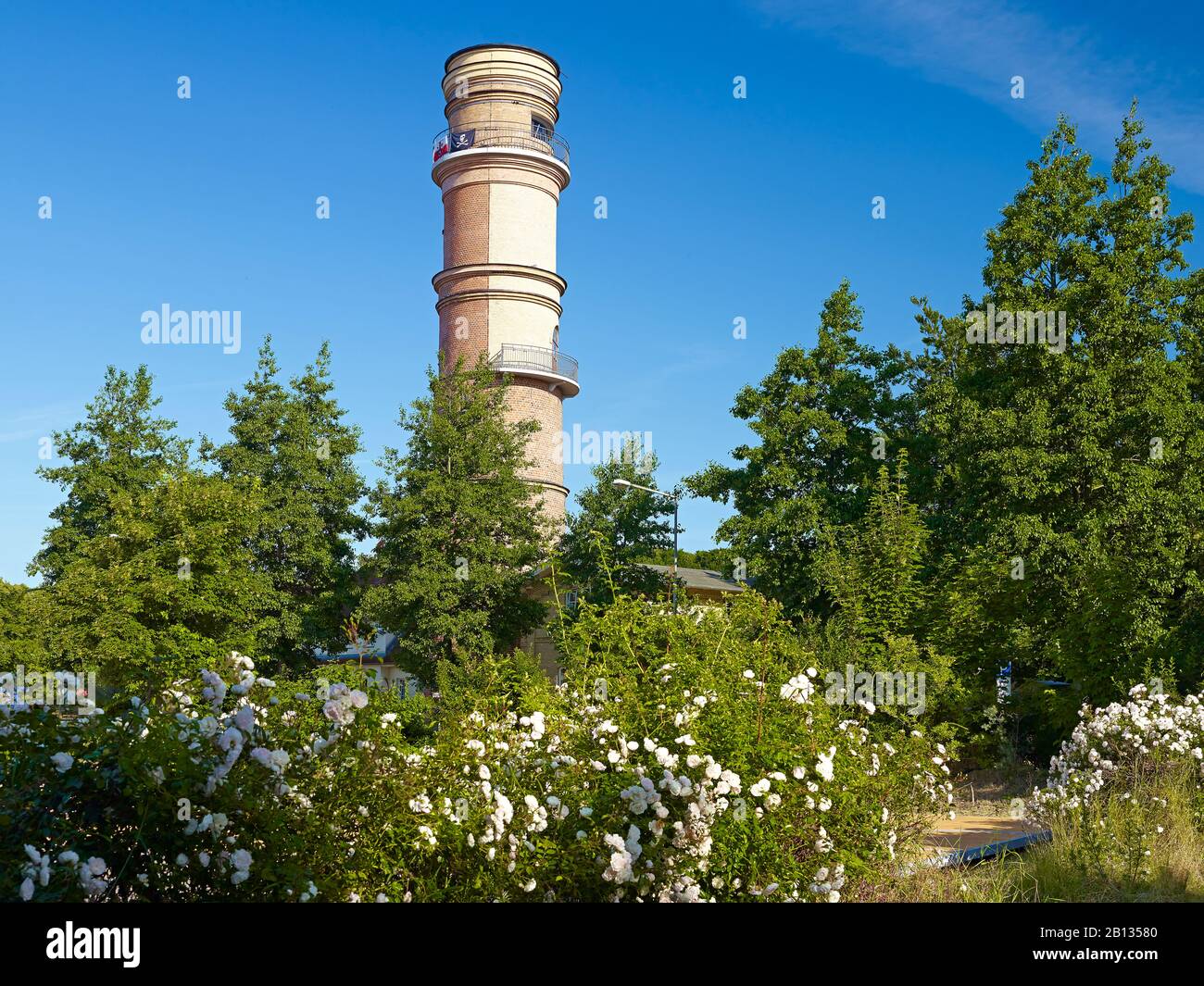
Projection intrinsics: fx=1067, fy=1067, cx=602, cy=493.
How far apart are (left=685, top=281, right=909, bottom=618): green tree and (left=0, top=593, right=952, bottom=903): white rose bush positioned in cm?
2101

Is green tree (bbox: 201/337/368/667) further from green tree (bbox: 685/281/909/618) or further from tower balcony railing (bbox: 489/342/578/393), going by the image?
green tree (bbox: 685/281/909/618)

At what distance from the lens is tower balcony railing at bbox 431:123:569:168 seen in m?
45.2

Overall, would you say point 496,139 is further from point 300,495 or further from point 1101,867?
point 1101,867

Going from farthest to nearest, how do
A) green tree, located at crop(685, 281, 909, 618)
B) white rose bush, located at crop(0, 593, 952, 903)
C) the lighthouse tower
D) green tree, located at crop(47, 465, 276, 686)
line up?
the lighthouse tower < green tree, located at crop(47, 465, 276, 686) < green tree, located at crop(685, 281, 909, 618) < white rose bush, located at crop(0, 593, 952, 903)

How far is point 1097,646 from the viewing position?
1761 cm

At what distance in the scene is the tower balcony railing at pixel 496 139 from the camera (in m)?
45.2

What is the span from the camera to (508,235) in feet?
147

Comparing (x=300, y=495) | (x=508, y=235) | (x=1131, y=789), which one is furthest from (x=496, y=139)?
(x=1131, y=789)

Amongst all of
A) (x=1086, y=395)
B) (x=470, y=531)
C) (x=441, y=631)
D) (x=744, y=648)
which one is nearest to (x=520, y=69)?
(x=470, y=531)

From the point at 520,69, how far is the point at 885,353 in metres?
23.2

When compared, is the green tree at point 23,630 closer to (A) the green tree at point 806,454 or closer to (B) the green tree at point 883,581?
(A) the green tree at point 806,454

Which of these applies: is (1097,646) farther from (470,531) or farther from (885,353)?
(470,531)

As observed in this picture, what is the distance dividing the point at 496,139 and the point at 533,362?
9740 millimetres

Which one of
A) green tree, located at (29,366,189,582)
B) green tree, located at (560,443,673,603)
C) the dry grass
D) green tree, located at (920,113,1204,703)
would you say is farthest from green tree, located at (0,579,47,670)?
the dry grass
